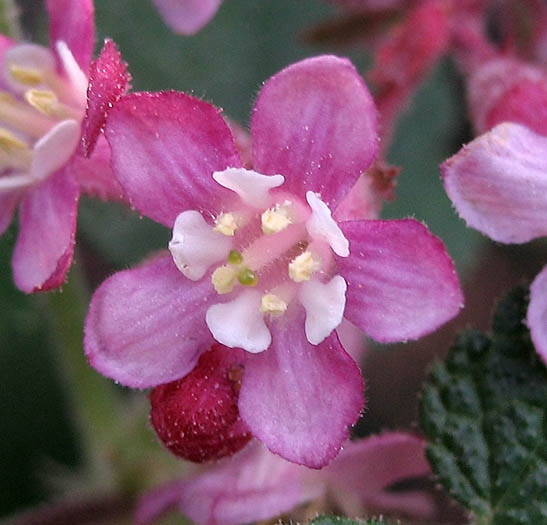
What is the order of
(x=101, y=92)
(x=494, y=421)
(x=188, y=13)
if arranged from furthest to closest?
(x=188, y=13), (x=494, y=421), (x=101, y=92)

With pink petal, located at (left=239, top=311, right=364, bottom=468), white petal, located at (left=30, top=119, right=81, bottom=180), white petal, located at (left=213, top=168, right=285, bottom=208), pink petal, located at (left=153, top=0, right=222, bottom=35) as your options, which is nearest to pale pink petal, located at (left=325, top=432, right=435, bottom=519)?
pink petal, located at (left=239, top=311, right=364, bottom=468)

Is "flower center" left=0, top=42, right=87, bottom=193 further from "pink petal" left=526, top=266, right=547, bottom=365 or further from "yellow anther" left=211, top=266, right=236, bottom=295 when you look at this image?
"pink petal" left=526, top=266, right=547, bottom=365

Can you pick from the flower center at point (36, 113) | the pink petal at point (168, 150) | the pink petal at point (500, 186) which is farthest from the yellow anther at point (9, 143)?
the pink petal at point (500, 186)

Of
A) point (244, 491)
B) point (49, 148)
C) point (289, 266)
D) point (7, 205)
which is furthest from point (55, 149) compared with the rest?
point (244, 491)

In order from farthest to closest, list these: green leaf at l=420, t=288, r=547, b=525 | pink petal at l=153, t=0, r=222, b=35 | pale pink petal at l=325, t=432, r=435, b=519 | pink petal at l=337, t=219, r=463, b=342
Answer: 1. pink petal at l=153, t=0, r=222, b=35
2. pale pink petal at l=325, t=432, r=435, b=519
3. green leaf at l=420, t=288, r=547, b=525
4. pink petal at l=337, t=219, r=463, b=342

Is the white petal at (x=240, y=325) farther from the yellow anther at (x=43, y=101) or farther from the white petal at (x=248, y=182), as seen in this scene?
the yellow anther at (x=43, y=101)

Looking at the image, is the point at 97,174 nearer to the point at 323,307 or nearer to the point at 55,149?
the point at 55,149
